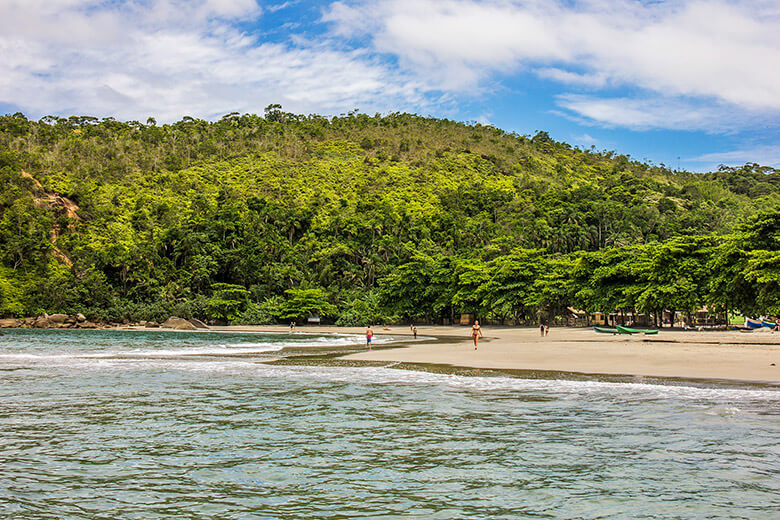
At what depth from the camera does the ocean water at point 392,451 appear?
25.6 feet

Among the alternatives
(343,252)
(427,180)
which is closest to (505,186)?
(427,180)

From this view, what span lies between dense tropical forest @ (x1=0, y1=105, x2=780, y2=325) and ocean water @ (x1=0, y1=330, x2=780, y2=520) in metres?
24.1

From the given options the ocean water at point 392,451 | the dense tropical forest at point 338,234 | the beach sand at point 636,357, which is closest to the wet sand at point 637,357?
the beach sand at point 636,357

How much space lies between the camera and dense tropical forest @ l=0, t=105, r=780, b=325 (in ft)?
169

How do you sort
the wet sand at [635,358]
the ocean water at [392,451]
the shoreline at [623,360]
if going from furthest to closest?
the wet sand at [635,358]
the shoreline at [623,360]
the ocean water at [392,451]

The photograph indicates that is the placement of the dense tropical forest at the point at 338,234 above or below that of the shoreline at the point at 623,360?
above

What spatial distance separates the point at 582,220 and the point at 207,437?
306 ft

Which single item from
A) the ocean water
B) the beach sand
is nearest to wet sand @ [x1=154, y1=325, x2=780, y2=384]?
the beach sand

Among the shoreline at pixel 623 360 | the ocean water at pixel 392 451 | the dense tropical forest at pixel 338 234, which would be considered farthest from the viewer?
the dense tropical forest at pixel 338 234

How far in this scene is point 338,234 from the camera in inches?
3644

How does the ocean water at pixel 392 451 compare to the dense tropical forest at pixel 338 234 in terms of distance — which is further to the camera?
the dense tropical forest at pixel 338 234

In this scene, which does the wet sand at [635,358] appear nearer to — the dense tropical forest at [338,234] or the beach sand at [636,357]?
the beach sand at [636,357]

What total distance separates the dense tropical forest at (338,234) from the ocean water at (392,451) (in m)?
24.1

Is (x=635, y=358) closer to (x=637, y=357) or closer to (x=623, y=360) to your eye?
(x=637, y=357)
